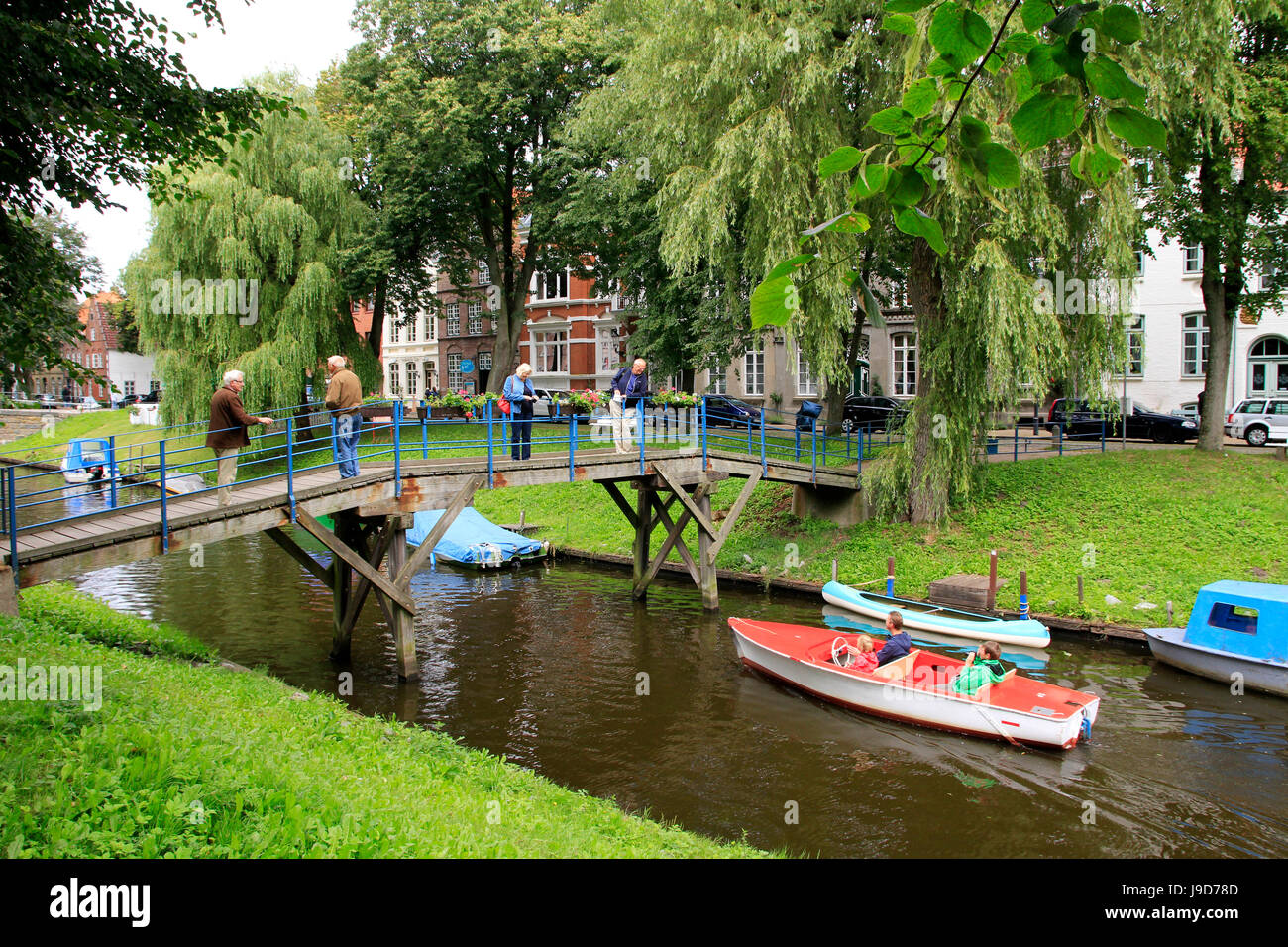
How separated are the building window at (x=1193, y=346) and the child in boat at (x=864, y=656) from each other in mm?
28121

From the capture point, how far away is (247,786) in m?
5.66

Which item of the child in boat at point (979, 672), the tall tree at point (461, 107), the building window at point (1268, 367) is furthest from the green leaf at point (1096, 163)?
the building window at point (1268, 367)

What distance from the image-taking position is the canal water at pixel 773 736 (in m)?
9.20

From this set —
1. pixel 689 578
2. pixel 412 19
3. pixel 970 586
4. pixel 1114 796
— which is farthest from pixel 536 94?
pixel 1114 796

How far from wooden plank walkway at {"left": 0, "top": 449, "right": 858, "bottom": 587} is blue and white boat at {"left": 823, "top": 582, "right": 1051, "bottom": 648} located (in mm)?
4236

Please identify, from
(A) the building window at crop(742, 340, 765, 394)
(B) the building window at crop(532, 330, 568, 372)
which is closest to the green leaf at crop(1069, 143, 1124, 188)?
(A) the building window at crop(742, 340, 765, 394)

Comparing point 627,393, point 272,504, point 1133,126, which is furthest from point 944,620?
point 1133,126

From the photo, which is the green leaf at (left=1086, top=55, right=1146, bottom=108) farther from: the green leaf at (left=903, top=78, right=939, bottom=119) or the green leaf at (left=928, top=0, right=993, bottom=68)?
the green leaf at (left=903, top=78, right=939, bottom=119)

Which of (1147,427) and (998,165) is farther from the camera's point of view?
(1147,427)

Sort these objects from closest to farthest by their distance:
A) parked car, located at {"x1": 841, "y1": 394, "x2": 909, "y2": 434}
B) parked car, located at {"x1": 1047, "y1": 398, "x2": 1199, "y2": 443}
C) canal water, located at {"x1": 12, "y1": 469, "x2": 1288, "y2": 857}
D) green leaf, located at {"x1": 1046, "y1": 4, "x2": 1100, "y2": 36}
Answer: green leaf, located at {"x1": 1046, "y1": 4, "x2": 1100, "y2": 36}, canal water, located at {"x1": 12, "y1": 469, "x2": 1288, "y2": 857}, parked car, located at {"x1": 1047, "y1": 398, "x2": 1199, "y2": 443}, parked car, located at {"x1": 841, "y1": 394, "x2": 909, "y2": 434}

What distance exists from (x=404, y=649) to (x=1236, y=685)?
42.6 ft

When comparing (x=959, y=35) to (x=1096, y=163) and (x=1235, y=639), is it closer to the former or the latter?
(x=1096, y=163)

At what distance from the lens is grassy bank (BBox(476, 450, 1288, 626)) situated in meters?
16.7

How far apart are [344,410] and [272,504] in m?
1.72
